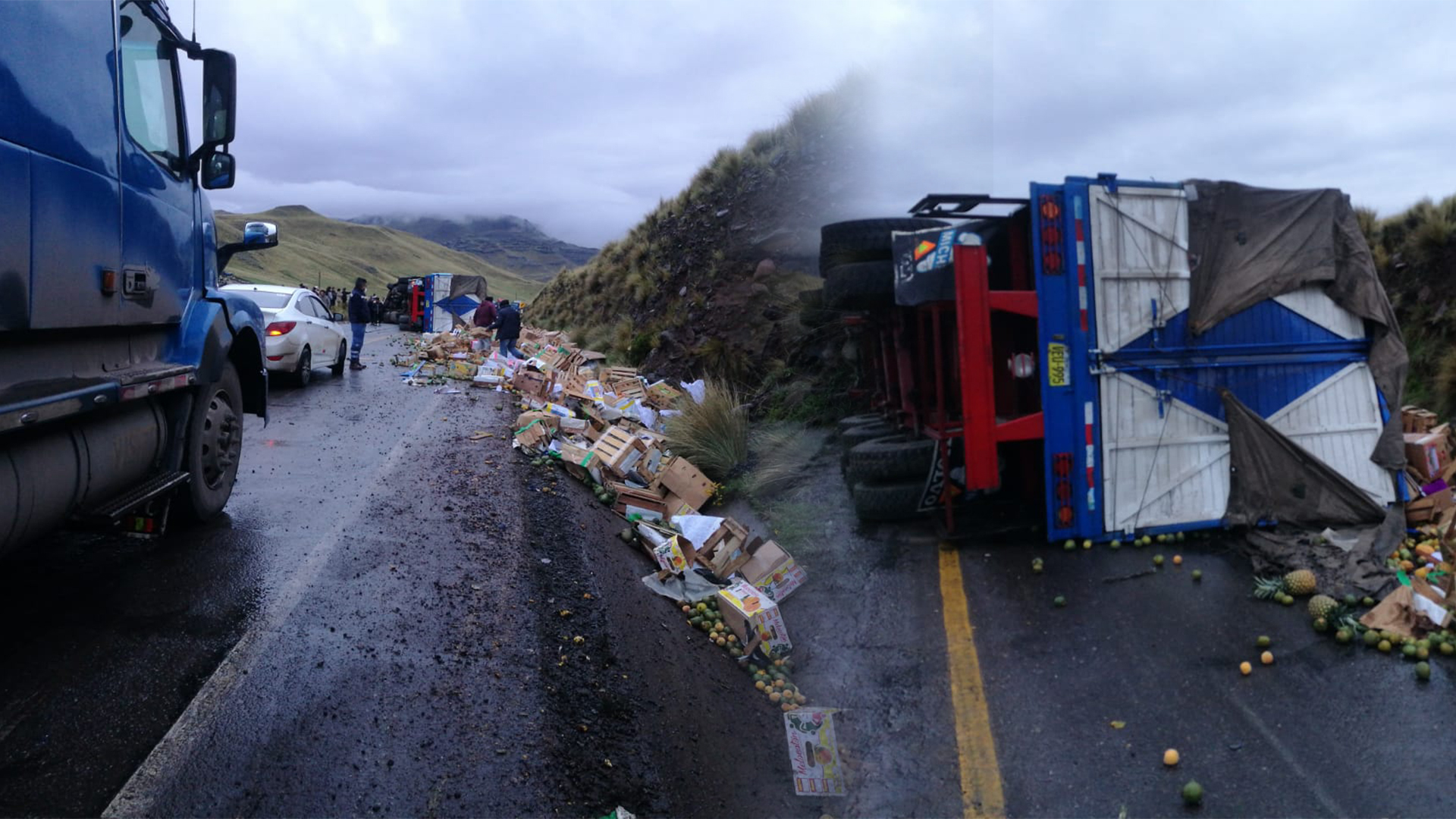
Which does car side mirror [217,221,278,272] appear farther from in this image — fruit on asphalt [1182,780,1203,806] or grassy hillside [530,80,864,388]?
fruit on asphalt [1182,780,1203,806]

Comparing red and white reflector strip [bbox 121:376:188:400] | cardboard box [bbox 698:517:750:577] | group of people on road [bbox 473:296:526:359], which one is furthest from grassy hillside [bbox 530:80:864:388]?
red and white reflector strip [bbox 121:376:188:400]

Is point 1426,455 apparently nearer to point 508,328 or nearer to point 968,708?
point 968,708

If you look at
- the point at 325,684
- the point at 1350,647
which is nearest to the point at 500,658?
the point at 325,684

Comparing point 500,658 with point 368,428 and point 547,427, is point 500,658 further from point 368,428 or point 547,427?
point 368,428

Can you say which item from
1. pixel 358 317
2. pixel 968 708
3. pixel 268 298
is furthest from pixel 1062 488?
pixel 358 317

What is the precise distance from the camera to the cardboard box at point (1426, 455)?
6016mm

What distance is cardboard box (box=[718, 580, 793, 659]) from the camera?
205 inches

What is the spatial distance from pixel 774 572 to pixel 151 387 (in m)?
3.68

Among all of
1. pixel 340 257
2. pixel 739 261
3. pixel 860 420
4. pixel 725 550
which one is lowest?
pixel 725 550

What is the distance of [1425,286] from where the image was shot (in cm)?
880

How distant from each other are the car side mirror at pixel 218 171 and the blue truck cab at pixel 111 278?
11 millimetres

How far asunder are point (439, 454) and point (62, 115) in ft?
16.6

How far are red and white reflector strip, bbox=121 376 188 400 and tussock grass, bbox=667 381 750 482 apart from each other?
14.7ft

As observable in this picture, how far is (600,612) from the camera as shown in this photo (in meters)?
5.05
